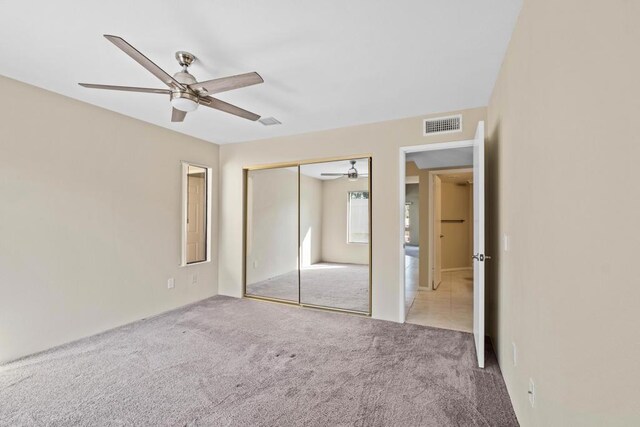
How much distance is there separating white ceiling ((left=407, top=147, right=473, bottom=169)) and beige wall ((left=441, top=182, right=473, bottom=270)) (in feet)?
6.24

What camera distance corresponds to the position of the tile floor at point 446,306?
3.46 meters

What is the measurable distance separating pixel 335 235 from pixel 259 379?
7.42ft

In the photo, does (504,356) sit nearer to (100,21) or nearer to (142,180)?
(100,21)

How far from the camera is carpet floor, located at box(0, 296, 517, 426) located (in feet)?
6.06

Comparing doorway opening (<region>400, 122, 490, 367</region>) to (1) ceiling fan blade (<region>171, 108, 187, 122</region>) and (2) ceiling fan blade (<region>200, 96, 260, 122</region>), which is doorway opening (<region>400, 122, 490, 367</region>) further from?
(1) ceiling fan blade (<region>171, 108, 187, 122</region>)

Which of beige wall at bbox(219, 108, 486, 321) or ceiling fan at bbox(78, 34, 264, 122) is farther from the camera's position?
beige wall at bbox(219, 108, 486, 321)

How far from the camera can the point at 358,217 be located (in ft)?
13.0

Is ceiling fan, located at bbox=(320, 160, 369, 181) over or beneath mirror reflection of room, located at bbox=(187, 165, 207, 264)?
over

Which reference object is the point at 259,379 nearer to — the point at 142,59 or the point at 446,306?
the point at 142,59

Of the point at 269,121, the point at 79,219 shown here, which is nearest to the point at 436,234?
the point at 269,121

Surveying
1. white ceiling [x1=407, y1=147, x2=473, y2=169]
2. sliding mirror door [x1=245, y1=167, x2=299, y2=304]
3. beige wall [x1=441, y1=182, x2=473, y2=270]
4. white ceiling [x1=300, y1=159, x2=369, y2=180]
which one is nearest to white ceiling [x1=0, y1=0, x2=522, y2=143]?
white ceiling [x1=300, y1=159, x2=369, y2=180]

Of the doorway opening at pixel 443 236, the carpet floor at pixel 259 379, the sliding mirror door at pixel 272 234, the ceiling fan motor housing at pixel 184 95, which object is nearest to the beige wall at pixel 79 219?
the carpet floor at pixel 259 379

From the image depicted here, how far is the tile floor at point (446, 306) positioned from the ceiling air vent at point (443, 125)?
2186 mm

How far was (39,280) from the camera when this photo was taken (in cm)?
273
